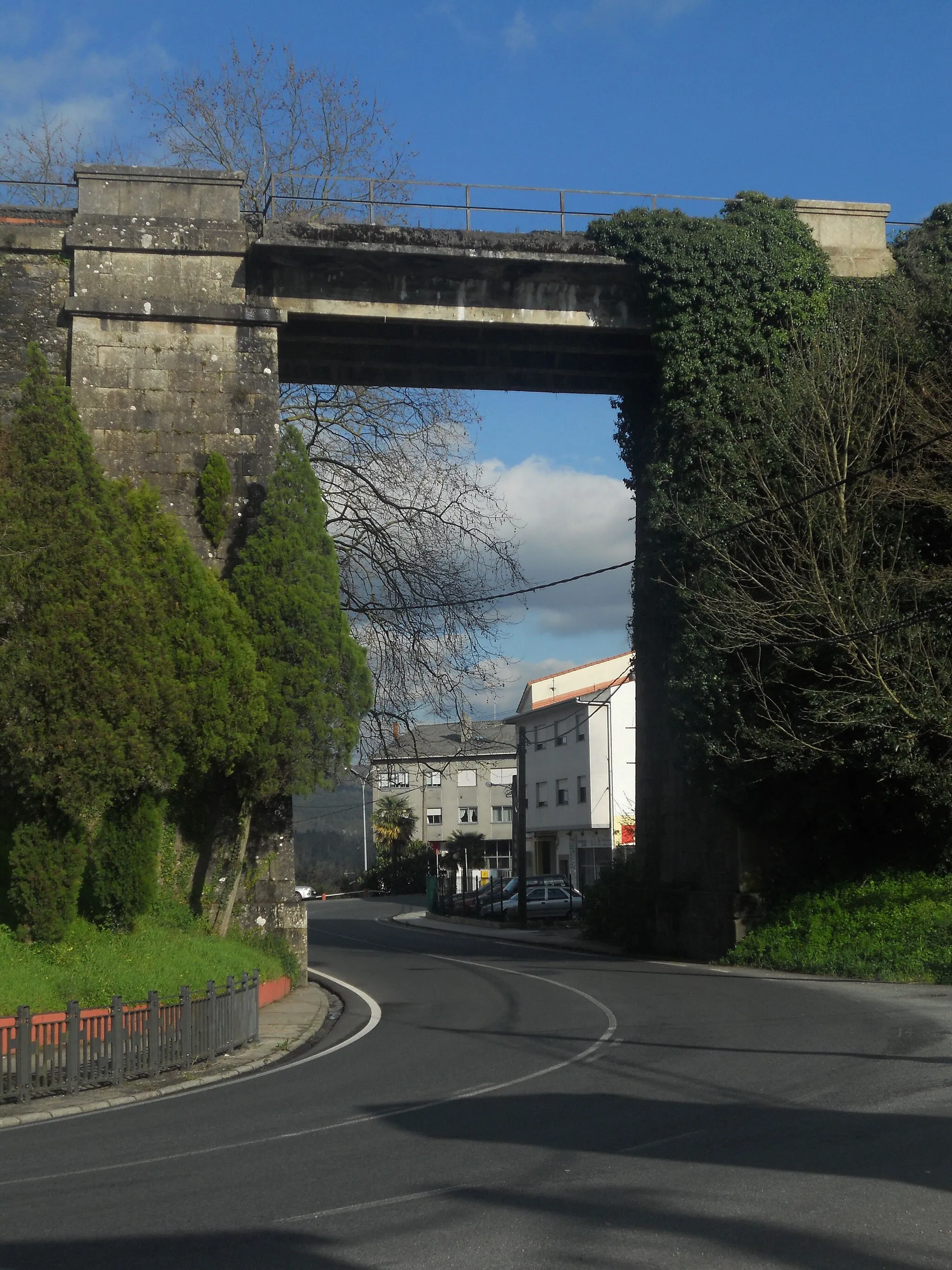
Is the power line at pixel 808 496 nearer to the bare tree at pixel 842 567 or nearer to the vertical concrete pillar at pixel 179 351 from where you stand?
the bare tree at pixel 842 567

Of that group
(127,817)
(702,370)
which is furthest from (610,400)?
(127,817)

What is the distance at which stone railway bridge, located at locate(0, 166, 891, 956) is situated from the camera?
69.8 ft

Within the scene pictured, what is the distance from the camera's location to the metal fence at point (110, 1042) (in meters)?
10.8

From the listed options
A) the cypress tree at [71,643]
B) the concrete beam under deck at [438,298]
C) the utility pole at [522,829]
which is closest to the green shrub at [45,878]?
the cypress tree at [71,643]

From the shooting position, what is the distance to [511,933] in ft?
126

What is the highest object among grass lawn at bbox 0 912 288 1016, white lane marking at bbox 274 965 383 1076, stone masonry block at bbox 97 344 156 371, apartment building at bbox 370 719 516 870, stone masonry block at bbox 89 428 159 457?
stone masonry block at bbox 97 344 156 371

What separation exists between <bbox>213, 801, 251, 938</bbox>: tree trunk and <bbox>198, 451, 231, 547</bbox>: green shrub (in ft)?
14.5

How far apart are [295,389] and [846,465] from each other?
504 inches

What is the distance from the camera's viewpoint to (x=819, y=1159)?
705 cm

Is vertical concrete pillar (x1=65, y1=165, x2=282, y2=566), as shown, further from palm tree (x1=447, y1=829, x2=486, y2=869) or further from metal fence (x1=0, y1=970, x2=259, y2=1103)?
palm tree (x1=447, y1=829, x2=486, y2=869)

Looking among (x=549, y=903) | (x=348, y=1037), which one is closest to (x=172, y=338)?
(x=348, y=1037)

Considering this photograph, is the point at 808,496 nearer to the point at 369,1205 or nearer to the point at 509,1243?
the point at 369,1205

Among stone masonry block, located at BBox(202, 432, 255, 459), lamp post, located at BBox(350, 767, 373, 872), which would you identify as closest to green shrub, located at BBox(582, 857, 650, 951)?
stone masonry block, located at BBox(202, 432, 255, 459)

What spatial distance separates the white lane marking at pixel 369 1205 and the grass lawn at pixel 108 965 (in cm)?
582
